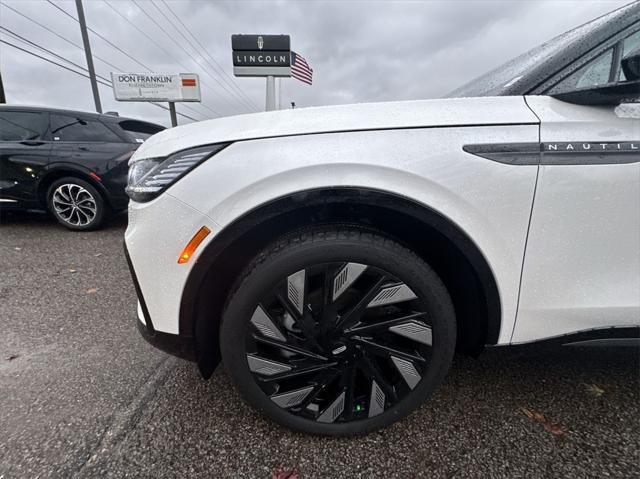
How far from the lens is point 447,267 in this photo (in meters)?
1.26

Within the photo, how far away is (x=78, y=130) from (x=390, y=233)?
15.4 ft

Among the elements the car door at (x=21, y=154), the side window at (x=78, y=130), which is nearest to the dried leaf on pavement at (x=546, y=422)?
the side window at (x=78, y=130)

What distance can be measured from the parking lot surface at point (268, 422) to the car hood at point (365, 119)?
3.07 feet

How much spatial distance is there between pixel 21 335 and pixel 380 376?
234 cm

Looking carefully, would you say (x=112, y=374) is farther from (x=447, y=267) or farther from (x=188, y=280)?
(x=447, y=267)

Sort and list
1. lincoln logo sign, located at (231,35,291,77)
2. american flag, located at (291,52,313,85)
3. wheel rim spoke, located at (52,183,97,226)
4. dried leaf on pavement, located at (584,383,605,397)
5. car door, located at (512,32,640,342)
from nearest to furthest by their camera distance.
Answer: car door, located at (512,32,640,342), dried leaf on pavement, located at (584,383,605,397), wheel rim spoke, located at (52,183,97,226), lincoln logo sign, located at (231,35,291,77), american flag, located at (291,52,313,85)

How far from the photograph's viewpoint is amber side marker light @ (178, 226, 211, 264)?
1104mm

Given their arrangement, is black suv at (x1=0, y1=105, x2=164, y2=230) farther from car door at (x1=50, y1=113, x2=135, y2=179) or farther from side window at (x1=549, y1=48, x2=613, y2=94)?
side window at (x1=549, y1=48, x2=613, y2=94)

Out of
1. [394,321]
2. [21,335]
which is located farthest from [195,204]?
[21,335]

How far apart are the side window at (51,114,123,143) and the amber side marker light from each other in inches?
155

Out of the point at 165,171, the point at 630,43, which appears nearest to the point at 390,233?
the point at 165,171

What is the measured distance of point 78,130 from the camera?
13.3 feet

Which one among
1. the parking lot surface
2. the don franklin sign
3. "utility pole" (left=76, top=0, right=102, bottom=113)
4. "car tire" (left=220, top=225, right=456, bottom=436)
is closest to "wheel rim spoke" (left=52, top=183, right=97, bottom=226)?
the parking lot surface

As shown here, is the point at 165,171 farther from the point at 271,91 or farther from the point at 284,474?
the point at 271,91
